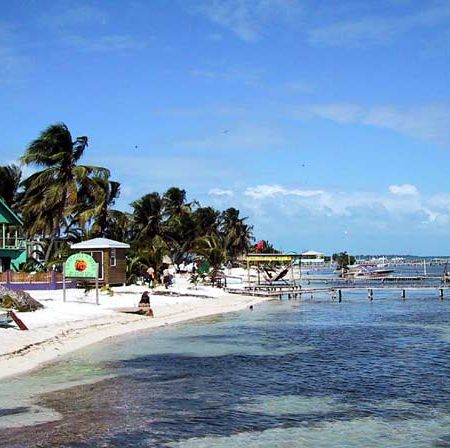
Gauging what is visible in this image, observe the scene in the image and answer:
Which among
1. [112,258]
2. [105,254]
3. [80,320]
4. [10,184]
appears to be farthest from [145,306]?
[10,184]

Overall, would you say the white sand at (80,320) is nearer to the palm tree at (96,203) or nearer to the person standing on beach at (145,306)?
the person standing on beach at (145,306)

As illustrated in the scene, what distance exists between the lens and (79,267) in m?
35.3

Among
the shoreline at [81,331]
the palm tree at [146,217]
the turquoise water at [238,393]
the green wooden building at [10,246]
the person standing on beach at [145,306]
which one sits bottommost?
the turquoise water at [238,393]

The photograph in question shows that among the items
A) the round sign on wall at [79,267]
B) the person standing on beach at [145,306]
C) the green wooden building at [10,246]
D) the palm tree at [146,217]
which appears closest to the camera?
the person standing on beach at [145,306]

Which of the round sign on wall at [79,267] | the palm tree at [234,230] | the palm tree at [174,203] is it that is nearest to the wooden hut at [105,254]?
the round sign on wall at [79,267]

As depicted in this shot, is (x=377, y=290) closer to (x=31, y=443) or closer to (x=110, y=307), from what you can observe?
(x=110, y=307)

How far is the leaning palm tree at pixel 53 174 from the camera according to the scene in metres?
48.8

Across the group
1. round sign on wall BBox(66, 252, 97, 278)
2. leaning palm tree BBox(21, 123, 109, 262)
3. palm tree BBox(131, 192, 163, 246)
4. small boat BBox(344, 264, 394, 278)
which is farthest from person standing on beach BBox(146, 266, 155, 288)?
small boat BBox(344, 264, 394, 278)

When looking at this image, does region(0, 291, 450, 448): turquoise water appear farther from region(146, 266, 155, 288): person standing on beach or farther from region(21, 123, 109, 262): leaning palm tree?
region(21, 123, 109, 262): leaning palm tree

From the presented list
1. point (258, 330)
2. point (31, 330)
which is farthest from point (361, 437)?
point (258, 330)

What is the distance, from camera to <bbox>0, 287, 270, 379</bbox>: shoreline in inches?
807

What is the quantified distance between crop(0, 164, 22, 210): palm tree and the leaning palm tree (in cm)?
826

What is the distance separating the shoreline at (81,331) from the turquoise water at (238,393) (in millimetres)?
813

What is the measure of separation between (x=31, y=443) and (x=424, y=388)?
1037cm
